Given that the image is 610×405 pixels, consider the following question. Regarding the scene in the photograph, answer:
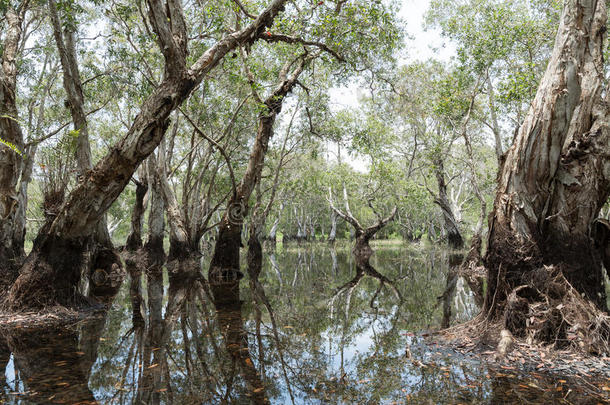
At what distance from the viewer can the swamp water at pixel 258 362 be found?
3619 millimetres

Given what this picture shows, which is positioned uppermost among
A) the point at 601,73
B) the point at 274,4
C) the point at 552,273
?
the point at 274,4

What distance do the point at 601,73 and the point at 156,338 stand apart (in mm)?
7082

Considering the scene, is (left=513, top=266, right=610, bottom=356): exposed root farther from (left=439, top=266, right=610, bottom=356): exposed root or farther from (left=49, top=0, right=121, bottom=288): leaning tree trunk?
(left=49, top=0, right=121, bottom=288): leaning tree trunk

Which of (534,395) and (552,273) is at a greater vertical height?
(552,273)

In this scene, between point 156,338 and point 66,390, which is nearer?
point 66,390

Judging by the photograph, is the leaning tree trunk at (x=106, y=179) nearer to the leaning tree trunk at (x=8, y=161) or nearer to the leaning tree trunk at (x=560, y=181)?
the leaning tree trunk at (x=8, y=161)

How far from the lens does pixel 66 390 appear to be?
3709mm

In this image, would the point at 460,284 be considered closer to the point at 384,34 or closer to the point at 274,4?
the point at 384,34

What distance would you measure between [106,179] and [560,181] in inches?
263

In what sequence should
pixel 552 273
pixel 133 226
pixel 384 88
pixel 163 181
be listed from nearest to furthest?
pixel 552 273, pixel 384 88, pixel 163 181, pixel 133 226

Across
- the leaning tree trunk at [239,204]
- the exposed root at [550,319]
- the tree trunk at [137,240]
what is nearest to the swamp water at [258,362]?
the exposed root at [550,319]

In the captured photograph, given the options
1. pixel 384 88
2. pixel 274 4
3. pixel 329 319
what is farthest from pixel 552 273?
pixel 384 88

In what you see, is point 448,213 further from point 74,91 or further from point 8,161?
point 8,161

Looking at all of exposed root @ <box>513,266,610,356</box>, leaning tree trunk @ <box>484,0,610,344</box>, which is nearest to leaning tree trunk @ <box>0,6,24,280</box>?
leaning tree trunk @ <box>484,0,610,344</box>
